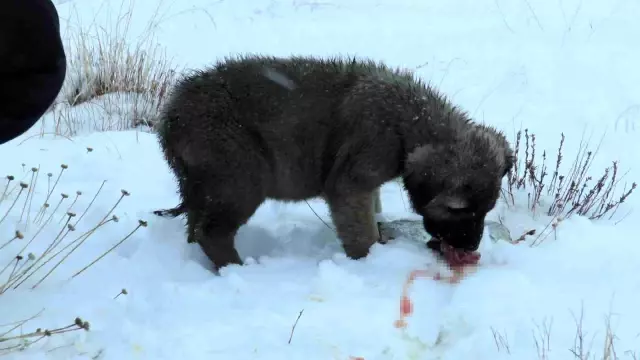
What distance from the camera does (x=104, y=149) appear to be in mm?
6051

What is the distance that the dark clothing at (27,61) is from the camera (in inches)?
88.3

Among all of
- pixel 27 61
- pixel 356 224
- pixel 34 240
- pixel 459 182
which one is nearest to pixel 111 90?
pixel 34 240

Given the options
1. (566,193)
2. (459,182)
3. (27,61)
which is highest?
(27,61)

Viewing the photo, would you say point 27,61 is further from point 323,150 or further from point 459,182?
point 459,182

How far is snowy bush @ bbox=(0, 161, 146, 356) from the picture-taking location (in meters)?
3.27

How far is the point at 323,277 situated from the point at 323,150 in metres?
1.03

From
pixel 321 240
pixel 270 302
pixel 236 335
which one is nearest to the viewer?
pixel 236 335

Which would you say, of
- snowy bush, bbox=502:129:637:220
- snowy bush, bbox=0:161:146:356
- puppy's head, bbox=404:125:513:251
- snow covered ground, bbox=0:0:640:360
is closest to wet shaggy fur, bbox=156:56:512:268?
puppy's head, bbox=404:125:513:251

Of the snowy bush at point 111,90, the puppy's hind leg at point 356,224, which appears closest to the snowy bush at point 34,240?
the puppy's hind leg at point 356,224

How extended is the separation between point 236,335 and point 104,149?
3.28 m

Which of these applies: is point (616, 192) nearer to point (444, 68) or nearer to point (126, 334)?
point (444, 68)

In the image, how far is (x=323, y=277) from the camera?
3.87m

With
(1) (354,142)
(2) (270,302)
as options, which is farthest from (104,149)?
(2) (270,302)

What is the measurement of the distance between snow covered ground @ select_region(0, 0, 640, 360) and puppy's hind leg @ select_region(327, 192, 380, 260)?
163 millimetres
